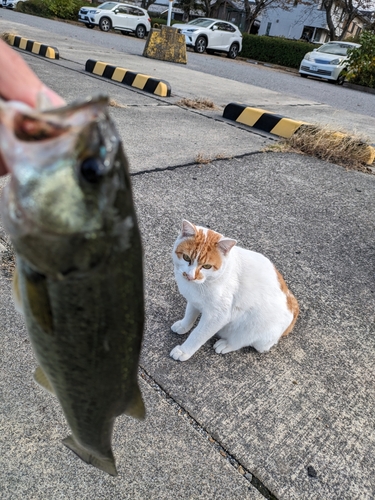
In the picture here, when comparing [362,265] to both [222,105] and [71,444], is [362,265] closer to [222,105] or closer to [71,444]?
[71,444]

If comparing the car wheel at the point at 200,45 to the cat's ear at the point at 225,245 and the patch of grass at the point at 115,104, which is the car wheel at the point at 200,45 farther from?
the cat's ear at the point at 225,245

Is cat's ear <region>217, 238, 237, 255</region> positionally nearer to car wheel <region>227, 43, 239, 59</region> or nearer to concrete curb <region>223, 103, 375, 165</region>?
concrete curb <region>223, 103, 375, 165</region>

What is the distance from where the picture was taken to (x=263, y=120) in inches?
264

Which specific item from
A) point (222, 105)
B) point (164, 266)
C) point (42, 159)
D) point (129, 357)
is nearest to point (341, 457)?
point (129, 357)

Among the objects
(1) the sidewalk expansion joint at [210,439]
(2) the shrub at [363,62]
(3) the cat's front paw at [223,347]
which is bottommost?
(1) the sidewalk expansion joint at [210,439]

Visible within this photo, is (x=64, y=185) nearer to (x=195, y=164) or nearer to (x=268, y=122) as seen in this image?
(x=195, y=164)

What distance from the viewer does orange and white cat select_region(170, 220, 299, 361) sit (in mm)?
2111

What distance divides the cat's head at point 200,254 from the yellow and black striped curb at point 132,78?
6350mm

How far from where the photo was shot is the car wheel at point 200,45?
2040cm

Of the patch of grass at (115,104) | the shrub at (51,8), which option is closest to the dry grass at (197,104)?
the patch of grass at (115,104)

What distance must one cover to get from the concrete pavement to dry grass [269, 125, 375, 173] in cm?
181

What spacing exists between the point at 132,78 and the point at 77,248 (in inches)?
329

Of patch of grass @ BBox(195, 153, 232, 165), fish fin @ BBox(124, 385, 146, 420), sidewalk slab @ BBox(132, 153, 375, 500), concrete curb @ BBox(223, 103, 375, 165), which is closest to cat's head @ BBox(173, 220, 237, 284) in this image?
sidewalk slab @ BBox(132, 153, 375, 500)

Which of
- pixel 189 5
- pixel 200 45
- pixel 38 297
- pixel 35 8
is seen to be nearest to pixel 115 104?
pixel 38 297
